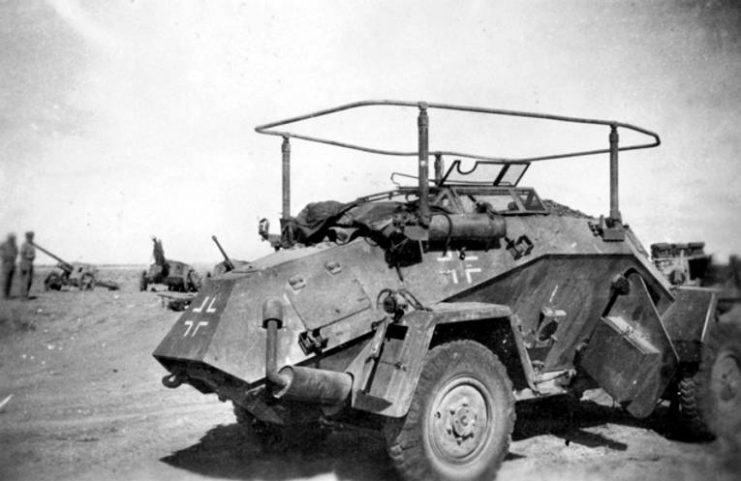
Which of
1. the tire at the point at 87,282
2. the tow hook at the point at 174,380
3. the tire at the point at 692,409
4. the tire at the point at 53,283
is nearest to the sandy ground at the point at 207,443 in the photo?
the tire at the point at 692,409

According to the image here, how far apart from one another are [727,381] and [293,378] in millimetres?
4546

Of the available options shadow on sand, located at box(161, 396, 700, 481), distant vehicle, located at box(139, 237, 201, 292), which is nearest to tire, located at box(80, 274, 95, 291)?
distant vehicle, located at box(139, 237, 201, 292)

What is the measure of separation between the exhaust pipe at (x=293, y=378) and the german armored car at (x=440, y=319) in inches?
0.4

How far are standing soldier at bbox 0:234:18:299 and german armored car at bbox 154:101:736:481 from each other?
5.45 meters

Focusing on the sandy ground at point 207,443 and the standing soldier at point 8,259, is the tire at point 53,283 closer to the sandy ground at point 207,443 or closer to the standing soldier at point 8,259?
the standing soldier at point 8,259

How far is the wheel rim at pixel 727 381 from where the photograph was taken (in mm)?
7082

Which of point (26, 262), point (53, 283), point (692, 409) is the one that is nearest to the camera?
point (692, 409)

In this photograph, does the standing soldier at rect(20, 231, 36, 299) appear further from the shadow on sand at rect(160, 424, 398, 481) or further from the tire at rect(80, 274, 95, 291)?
the shadow on sand at rect(160, 424, 398, 481)

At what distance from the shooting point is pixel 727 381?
7176 millimetres

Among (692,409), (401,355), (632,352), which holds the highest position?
(401,355)

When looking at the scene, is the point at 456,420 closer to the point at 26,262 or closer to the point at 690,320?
the point at 690,320

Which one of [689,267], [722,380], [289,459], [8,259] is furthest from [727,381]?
[689,267]

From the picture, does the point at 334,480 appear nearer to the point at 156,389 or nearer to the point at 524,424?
the point at 524,424

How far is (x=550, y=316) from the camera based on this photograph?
257 inches
